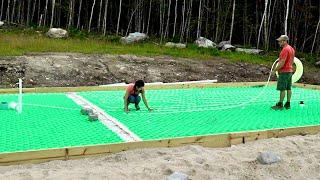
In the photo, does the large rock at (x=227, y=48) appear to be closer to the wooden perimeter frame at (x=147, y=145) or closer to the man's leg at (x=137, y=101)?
the man's leg at (x=137, y=101)

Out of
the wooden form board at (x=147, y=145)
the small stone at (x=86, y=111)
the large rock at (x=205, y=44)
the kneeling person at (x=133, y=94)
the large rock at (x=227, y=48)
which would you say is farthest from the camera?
the large rock at (x=205, y=44)

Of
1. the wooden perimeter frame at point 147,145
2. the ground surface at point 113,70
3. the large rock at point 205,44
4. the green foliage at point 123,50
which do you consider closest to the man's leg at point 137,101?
the wooden perimeter frame at point 147,145

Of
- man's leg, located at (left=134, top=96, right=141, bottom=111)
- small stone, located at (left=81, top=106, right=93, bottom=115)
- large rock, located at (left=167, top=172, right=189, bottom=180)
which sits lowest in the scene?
large rock, located at (left=167, top=172, right=189, bottom=180)

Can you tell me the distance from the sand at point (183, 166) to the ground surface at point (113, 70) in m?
7.23

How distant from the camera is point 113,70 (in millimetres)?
14000

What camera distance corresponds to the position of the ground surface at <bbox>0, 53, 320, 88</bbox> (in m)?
12.6

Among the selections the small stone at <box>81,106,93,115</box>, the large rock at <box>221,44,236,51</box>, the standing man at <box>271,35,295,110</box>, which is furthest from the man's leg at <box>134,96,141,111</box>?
the large rock at <box>221,44,236,51</box>

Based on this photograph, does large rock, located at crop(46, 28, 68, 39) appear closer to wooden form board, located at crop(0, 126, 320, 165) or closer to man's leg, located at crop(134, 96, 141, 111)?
man's leg, located at crop(134, 96, 141, 111)

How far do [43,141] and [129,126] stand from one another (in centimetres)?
134

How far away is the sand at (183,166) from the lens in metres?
4.72

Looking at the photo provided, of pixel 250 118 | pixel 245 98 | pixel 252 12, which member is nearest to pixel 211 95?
pixel 245 98

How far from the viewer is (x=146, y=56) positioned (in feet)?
52.3

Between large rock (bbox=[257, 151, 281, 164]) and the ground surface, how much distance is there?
26.3 feet

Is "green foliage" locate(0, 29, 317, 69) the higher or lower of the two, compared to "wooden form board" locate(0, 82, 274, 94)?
higher
